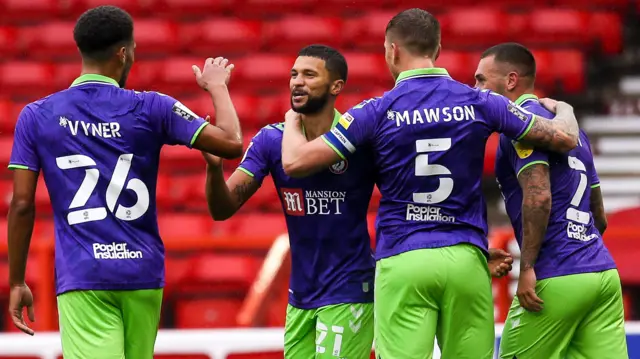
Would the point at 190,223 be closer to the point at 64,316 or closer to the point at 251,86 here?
the point at 251,86

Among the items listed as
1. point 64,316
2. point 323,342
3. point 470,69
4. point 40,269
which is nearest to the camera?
point 64,316

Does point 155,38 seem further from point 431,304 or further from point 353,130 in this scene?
point 431,304

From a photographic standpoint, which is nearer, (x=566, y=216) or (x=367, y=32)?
(x=566, y=216)

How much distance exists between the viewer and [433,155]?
4.71 m

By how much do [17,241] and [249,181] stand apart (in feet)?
3.65

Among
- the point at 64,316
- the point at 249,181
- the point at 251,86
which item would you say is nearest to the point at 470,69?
the point at 251,86

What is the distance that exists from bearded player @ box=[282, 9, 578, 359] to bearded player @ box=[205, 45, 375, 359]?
0.78ft

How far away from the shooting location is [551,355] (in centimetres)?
505

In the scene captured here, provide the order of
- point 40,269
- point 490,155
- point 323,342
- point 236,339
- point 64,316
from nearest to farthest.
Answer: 1. point 64,316
2. point 323,342
3. point 236,339
4. point 40,269
5. point 490,155

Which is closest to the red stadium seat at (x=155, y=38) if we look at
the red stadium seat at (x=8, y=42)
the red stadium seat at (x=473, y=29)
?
the red stadium seat at (x=8, y=42)

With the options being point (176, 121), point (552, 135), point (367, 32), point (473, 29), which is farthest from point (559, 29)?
point (176, 121)

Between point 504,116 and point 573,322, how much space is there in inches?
37.1

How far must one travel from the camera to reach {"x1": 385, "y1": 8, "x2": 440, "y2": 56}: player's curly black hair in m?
4.85

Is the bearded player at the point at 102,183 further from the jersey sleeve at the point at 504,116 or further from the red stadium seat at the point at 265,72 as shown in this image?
the red stadium seat at the point at 265,72
